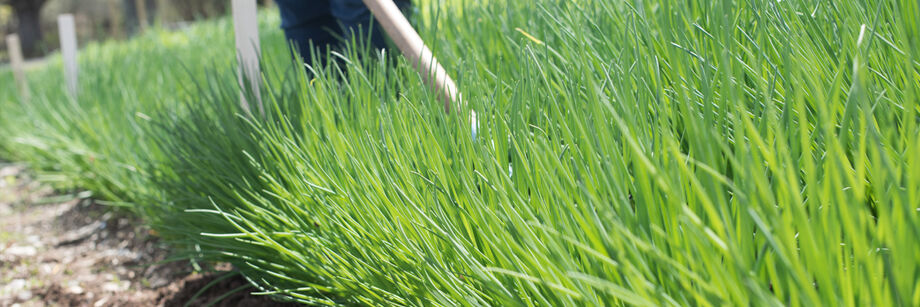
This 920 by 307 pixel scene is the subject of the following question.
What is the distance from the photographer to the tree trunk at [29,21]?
17000mm

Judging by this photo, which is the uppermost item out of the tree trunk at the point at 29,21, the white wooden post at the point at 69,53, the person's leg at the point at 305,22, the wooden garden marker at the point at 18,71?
the person's leg at the point at 305,22

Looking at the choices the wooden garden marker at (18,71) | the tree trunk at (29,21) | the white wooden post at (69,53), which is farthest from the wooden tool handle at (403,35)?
the tree trunk at (29,21)

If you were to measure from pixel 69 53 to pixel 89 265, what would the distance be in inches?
76.7

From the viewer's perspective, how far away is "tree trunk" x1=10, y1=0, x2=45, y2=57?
1700cm

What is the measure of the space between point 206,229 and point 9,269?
1.29m

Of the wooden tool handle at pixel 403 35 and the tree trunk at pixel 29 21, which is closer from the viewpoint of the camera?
the wooden tool handle at pixel 403 35

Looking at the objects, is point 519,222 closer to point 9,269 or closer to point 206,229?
point 206,229

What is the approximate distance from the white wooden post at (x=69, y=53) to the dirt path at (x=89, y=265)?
2.05ft

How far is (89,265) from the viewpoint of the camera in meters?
2.35

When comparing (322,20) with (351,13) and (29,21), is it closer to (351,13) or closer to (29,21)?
(351,13)

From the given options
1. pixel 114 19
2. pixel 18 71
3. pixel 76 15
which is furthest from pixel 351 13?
pixel 76 15

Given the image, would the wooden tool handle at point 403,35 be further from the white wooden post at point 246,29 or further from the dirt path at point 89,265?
the dirt path at point 89,265

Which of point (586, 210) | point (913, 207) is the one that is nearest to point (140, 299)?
point (586, 210)

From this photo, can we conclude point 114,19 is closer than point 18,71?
No
